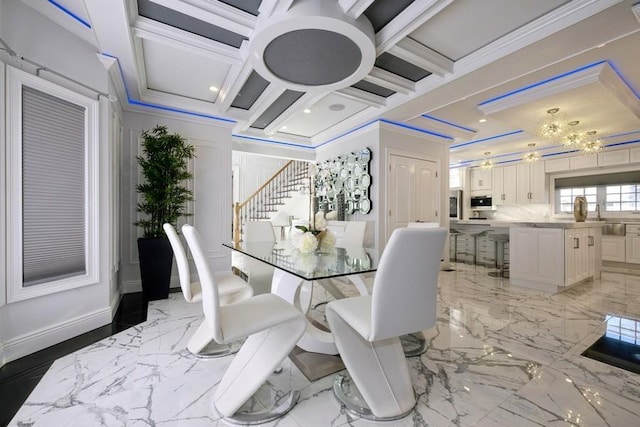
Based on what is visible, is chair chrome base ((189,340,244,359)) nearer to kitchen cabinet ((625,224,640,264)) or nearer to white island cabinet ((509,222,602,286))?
white island cabinet ((509,222,602,286))

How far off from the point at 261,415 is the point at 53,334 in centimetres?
195

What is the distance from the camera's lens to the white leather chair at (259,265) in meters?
2.83

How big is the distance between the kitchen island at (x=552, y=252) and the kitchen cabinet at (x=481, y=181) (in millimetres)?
3129

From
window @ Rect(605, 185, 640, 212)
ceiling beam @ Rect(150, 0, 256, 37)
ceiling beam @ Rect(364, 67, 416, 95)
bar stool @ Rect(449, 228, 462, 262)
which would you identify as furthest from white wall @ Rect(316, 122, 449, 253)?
window @ Rect(605, 185, 640, 212)

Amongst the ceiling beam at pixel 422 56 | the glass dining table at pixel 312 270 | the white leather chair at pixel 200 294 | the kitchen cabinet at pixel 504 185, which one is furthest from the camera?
the kitchen cabinet at pixel 504 185

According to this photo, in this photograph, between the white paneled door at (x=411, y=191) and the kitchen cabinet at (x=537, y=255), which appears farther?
the white paneled door at (x=411, y=191)

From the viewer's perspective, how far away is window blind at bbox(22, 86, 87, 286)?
2.05 metres

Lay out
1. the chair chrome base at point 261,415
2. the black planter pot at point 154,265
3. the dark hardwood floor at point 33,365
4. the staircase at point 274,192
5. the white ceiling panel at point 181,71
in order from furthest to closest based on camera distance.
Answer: the staircase at point 274,192 < the black planter pot at point 154,265 < the white ceiling panel at point 181,71 < the dark hardwood floor at point 33,365 < the chair chrome base at point 261,415

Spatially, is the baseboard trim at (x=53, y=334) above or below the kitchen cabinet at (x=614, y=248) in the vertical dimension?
below

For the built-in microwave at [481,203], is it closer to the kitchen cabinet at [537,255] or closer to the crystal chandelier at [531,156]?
the crystal chandelier at [531,156]

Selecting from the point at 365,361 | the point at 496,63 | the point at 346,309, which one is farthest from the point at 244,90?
the point at 365,361

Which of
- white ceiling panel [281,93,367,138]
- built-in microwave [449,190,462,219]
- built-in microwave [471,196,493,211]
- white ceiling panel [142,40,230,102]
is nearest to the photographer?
white ceiling panel [142,40,230,102]

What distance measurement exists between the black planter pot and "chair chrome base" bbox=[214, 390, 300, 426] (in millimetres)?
2357

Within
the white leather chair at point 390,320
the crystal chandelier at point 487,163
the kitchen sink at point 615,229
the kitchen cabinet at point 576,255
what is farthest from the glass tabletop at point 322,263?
the kitchen sink at point 615,229
